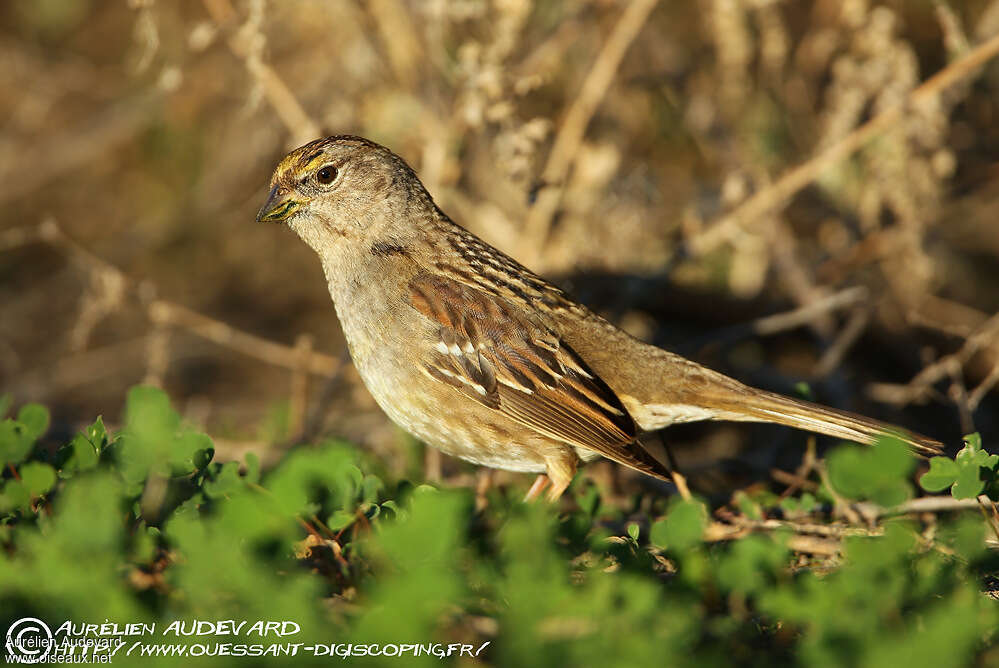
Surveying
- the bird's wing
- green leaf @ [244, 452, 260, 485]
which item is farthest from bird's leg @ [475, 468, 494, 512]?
green leaf @ [244, 452, 260, 485]

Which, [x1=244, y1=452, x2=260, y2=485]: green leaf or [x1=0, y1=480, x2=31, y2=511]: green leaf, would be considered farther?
[x1=244, y1=452, x2=260, y2=485]: green leaf

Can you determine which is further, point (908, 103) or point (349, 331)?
point (908, 103)

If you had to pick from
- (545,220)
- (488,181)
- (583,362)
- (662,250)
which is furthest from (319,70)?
(583,362)

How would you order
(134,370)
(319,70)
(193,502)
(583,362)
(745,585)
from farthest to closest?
1. (134,370)
2. (319,70)
3. (583,362)
4. (193,502)
5. (745,585)

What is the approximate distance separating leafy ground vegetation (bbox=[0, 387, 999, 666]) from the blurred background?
1.62 metres

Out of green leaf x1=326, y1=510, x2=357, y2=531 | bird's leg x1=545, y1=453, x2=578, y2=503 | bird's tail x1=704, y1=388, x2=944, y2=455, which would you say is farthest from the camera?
bird's leg x1=545, y1=453, x2=578, y2=503

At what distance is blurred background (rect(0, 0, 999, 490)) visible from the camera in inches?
206

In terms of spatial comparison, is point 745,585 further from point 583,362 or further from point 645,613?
point 583,362

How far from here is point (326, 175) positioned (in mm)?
4188

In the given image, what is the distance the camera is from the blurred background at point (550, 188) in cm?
524

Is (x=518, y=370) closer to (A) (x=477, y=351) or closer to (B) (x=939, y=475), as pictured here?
(A) (x=477, y=351)

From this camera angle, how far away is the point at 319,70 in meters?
6.51

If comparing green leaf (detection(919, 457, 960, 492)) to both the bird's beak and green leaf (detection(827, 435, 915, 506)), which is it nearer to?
green leaf (detection(827, 435, 915, 506))

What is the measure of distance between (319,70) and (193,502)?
151 inches
